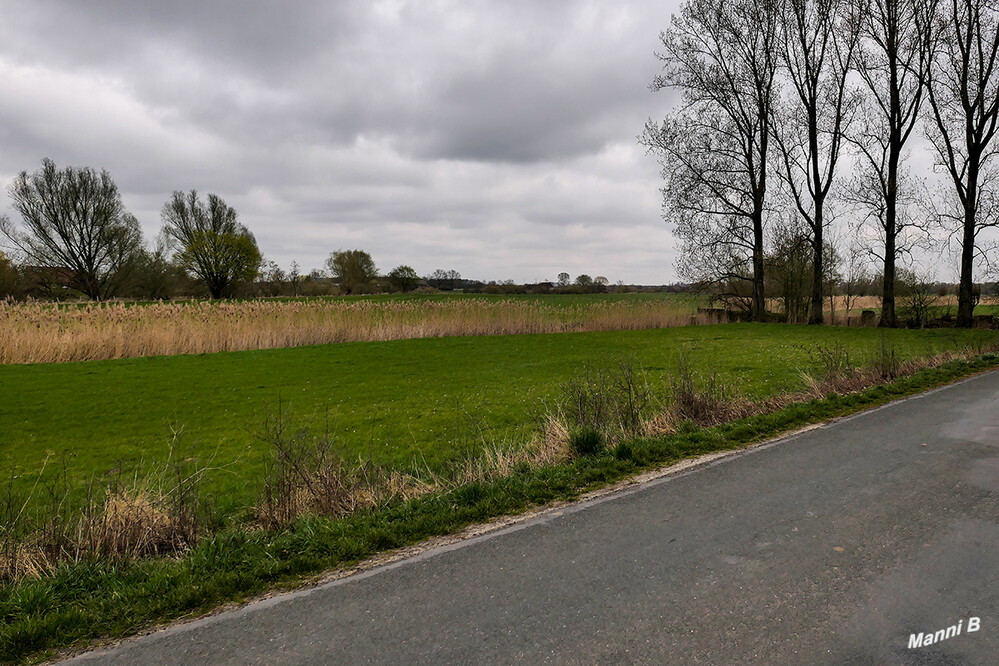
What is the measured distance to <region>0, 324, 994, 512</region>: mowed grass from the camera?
6191 mm

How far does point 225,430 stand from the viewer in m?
7.27

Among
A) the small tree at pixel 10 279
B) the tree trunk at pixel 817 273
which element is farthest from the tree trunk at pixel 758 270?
the small tree at pixel 10 279

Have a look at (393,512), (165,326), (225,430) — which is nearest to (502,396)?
(225,430)

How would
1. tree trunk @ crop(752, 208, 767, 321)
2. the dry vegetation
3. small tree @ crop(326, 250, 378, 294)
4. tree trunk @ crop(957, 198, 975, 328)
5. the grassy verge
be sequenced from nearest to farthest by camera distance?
the grassy verge < the dry vegetation < tree trunk @ crop(957, 198, 975, 328) < tree trunk @ crop(752, 208, 767, 321) < small tree @ crop(326, 250, 378, 294)

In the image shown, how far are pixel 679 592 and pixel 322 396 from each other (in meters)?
7.78

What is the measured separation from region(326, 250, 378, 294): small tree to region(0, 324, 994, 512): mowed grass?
4642 centimetres

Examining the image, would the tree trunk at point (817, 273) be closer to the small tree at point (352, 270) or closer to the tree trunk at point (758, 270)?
the tree trunk at point (758, 270)

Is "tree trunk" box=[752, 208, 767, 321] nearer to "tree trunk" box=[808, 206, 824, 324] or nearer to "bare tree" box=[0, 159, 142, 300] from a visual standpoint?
"tree trunk" box=[808, 206, 824, 324]

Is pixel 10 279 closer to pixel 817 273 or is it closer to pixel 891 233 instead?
pixel 817 273

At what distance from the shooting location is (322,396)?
30.8ft

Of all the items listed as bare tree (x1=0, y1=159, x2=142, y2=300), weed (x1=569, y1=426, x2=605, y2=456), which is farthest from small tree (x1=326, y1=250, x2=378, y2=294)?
weed (x1=569, y1=426, x2=605, y2=456)

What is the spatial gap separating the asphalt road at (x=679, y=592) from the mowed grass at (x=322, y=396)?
216cm

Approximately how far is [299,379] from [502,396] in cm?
465

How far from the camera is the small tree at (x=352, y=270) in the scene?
60534 millimetres
